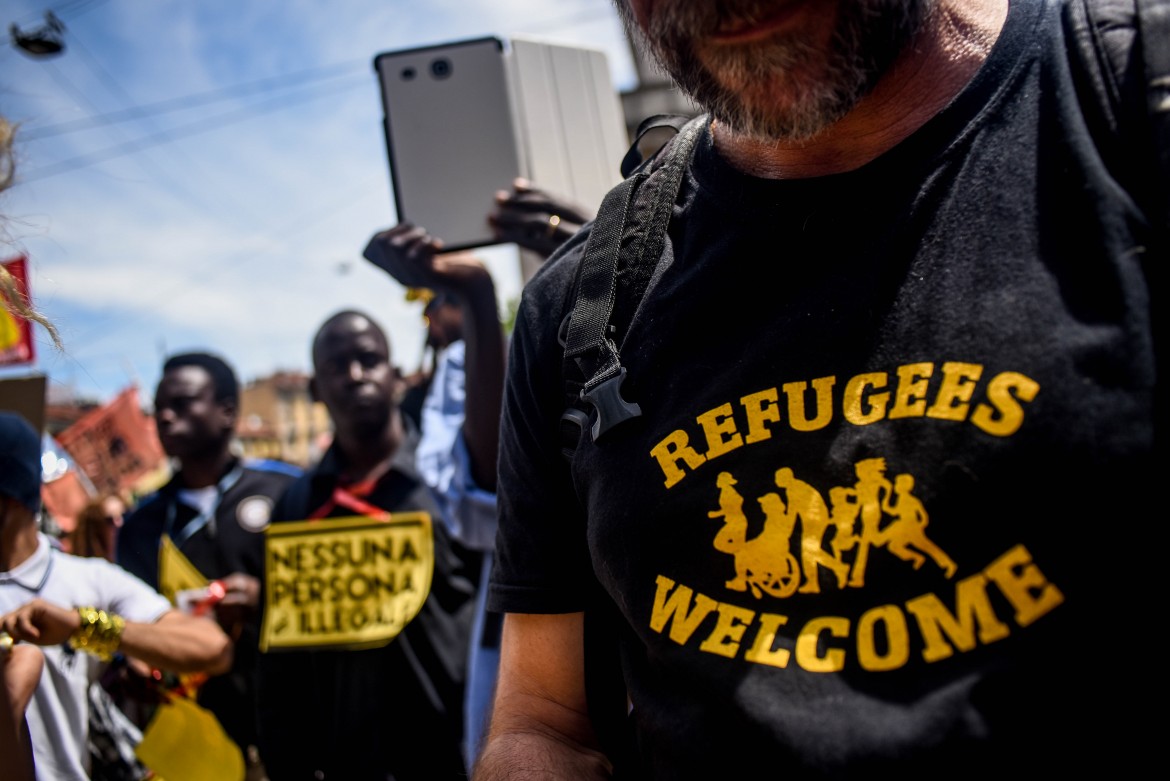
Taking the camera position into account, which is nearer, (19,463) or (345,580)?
(19,463)

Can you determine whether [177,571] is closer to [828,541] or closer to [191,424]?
[191,424]

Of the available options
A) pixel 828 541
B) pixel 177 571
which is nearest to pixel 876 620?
pixel 828 541

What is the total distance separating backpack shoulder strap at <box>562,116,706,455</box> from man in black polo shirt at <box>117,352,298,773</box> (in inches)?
107

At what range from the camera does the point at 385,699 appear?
10.3 feet

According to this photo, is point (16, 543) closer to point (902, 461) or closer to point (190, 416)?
point (190, 416)

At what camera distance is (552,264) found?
1.42 m

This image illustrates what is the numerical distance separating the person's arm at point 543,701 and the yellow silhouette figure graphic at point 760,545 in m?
0.41

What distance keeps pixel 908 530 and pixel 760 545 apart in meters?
0.17

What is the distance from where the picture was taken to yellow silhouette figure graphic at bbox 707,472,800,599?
0.97m

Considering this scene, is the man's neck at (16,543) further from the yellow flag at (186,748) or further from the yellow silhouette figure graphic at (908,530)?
the yellow silhouette figure graphic at (908,530)

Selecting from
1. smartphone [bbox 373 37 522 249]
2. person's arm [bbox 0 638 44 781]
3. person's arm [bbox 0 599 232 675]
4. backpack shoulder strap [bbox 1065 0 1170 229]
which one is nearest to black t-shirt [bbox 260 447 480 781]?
person's arm [bbox 0 599 232 675]

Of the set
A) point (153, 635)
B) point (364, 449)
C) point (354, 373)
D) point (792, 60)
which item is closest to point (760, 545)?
point (792, 60)

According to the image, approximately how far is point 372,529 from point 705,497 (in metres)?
2.53

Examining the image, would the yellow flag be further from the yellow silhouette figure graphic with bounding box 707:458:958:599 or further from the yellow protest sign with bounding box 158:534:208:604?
the yellow silhouette figure graphic with bounding box 707:458:958:599
